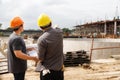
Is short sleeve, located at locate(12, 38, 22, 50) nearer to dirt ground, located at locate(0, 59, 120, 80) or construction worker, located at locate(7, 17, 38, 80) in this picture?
construction worker, located at locate(7, 17, 38, 80)

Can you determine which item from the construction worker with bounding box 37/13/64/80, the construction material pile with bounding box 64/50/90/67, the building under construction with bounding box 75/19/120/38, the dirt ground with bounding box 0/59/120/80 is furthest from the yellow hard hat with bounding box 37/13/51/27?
the building under construction with bounding box 75/19/120/38

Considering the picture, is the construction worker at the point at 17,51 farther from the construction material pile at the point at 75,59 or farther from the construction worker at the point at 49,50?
the construction material pile at the point at 75,59

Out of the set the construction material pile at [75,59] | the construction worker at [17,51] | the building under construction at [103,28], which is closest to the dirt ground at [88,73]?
the construction material pile at [75,59]

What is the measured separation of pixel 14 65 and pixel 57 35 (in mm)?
993

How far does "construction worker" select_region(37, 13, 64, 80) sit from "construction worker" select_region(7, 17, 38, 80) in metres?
0.32

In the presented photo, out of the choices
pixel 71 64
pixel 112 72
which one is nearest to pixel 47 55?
pixel 112 72

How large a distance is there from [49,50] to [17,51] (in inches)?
22.6

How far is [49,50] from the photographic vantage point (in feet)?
14.4

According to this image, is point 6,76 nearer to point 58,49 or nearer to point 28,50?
point 28,50

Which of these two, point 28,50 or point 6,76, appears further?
point 6,76

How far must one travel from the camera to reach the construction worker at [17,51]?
14.9 ft

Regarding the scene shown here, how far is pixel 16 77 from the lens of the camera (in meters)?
4.71

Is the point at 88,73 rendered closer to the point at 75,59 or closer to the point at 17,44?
the point at 75,59

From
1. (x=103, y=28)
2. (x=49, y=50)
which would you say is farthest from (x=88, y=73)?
(x=103, y=28)
